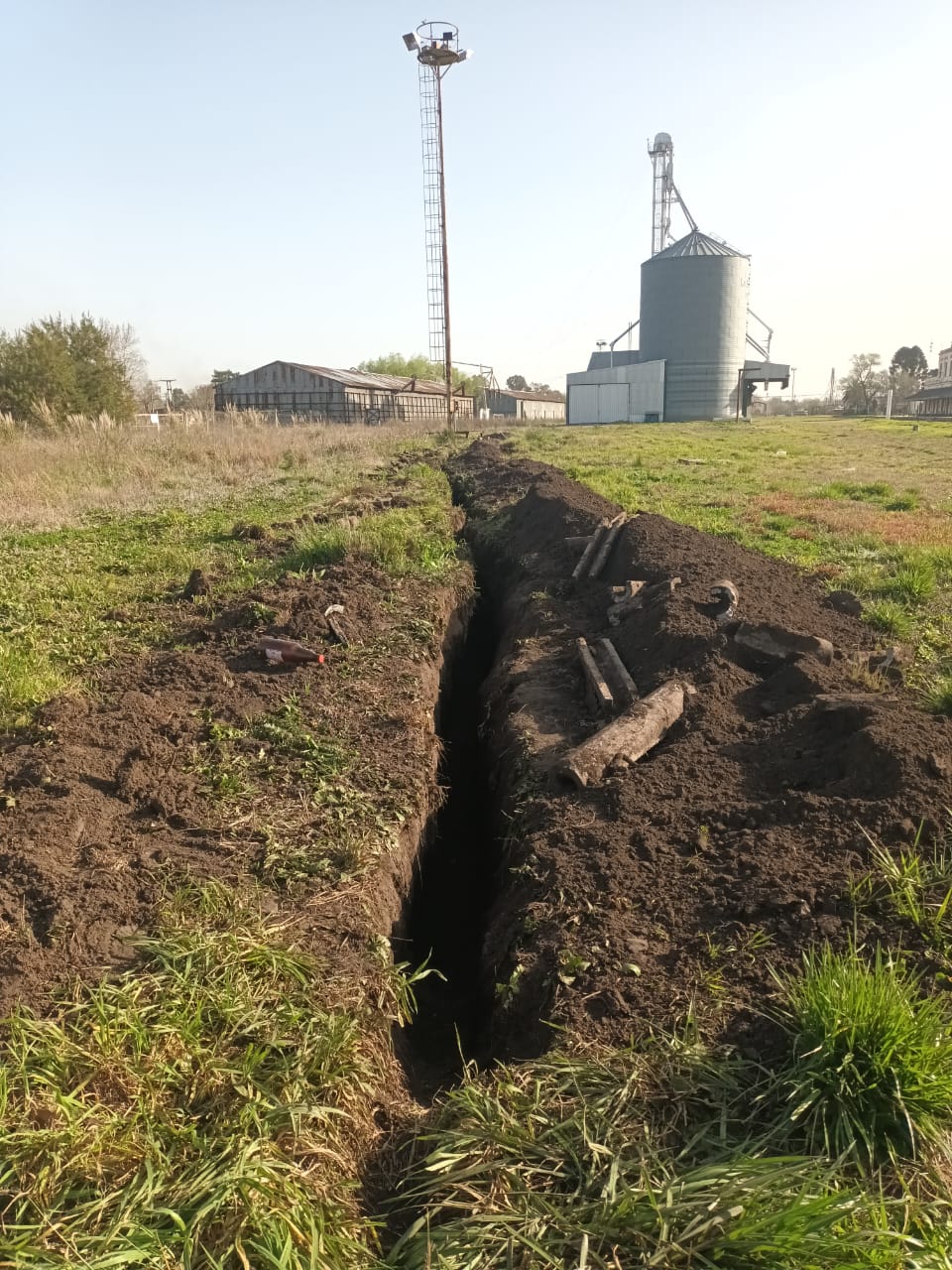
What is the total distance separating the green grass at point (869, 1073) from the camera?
211cm

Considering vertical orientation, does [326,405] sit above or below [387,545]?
above

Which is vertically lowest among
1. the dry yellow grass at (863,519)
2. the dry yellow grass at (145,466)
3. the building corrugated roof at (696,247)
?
the dry yellow grass at (863,519)

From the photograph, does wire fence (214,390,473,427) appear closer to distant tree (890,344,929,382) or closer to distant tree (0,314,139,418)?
distant tree (0,314,139,418)

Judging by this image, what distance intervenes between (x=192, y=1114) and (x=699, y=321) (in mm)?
53649

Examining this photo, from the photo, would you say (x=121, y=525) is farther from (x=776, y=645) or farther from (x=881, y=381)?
(x=881, y=381)

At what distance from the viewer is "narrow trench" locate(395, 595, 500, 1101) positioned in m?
3.32

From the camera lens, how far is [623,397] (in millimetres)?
50250

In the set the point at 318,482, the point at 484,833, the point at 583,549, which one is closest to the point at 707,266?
the point at 318,482

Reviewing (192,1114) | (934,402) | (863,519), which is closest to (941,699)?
(192,1114)

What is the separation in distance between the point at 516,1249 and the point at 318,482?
14.7 m

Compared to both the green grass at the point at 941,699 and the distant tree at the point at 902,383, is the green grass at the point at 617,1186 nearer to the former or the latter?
the green grass at the point at 941,699

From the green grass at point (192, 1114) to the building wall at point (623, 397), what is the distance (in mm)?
50111

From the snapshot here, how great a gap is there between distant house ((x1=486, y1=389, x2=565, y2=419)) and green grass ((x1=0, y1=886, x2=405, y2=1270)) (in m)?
66.1

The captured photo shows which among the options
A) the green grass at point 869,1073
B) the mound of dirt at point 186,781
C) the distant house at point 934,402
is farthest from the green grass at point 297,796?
the distant house at point 934,402
